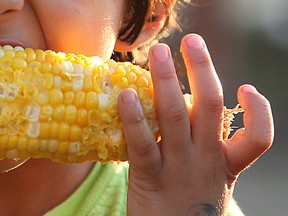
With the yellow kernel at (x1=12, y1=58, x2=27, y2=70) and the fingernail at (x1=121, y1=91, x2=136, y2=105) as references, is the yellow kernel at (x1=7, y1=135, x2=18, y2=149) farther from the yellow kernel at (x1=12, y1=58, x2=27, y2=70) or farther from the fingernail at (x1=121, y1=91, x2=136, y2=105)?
the fingernail at (x1=121, y1=91, x2=136, y2=105)

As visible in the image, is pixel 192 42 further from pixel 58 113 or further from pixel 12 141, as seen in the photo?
pixel 12 141

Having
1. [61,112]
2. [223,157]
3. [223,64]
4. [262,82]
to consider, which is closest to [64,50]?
[61,112]

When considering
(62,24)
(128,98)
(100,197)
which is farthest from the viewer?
(100,197)

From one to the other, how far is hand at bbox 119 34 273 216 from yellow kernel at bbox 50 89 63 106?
6.5 inches

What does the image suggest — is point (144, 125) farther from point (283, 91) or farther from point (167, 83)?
point (283, 91)

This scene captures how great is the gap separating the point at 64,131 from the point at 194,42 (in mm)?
431

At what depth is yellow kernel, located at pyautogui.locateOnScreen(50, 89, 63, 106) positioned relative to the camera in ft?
6.97

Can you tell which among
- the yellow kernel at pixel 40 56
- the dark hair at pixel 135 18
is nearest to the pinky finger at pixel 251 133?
the yellow kernel at pixel 40 56

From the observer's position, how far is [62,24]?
2480 millimetres

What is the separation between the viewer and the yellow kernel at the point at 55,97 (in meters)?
2.12

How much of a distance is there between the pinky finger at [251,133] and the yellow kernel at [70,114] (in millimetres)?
474

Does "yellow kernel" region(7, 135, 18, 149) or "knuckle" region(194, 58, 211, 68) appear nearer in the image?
"yellow kernel" region(7, 135, 18, 149)

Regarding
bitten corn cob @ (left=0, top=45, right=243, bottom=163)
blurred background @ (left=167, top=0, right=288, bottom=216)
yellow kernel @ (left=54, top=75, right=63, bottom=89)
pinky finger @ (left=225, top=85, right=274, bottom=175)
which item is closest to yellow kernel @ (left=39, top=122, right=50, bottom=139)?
bitten corn cob @ (left=0, top=45, right=243, bottom=163)

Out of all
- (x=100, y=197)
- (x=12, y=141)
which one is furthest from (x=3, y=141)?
(x=100, y=197)
